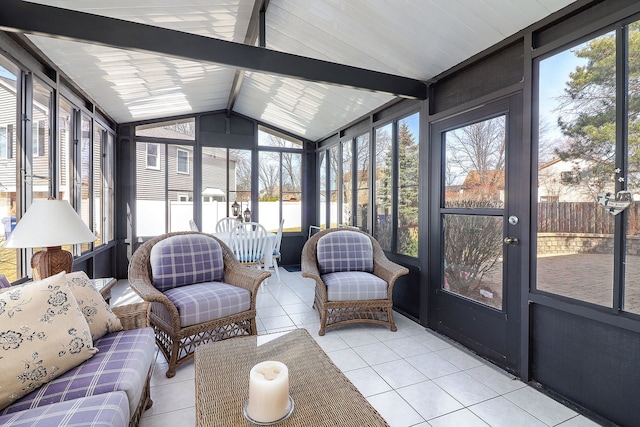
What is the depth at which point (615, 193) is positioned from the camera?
5.72ft

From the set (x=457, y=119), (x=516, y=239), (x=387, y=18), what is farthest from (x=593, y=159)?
(x=387, y=18)

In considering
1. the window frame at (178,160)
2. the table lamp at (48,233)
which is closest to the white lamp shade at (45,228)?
the table lamp at (48,233)

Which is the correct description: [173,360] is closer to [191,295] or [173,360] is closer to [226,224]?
[191,295]

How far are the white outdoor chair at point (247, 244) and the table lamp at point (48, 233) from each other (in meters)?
2.09

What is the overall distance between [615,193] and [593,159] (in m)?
0.24

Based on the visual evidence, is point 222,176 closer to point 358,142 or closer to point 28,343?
point 358,142

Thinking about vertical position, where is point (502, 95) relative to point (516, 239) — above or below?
above

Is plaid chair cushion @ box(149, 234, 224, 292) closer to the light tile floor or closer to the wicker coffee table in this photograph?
the light tile floor

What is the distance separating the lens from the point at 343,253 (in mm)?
3486

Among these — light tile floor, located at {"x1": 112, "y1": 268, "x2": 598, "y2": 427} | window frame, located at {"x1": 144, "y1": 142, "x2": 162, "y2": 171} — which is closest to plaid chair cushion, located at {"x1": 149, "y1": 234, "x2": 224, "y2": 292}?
light tile floor, located at {"x1": 112, "y1": 268, "x2": 598, "y2": 427}

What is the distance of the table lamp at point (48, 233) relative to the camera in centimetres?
187

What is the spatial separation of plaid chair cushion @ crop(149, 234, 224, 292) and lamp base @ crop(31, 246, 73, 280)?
26.0 inches

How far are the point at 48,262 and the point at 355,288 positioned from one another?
7.78 ft

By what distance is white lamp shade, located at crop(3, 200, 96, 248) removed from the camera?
186cm
